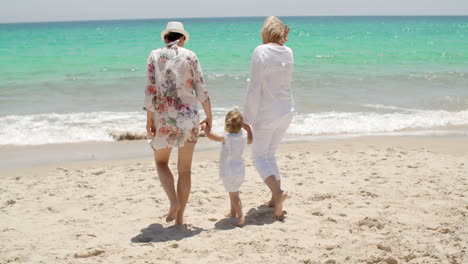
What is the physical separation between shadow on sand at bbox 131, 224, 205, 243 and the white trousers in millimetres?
780

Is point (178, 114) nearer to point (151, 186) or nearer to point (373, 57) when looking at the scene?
point (151, 186)

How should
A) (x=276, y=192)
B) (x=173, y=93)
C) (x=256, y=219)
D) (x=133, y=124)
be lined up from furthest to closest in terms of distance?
(x=133, y=124) → (x=256, y=219) → (x=276, y=192) → (x=173, y=93)

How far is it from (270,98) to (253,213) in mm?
1148

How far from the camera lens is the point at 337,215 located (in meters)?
4.38

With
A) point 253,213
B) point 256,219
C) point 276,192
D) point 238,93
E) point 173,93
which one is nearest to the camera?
point 173,93

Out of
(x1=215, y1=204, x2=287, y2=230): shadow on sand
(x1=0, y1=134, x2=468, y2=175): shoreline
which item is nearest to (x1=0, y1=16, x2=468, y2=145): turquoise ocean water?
(x1=0, y1=134, x2=468, y2=175): shoreline

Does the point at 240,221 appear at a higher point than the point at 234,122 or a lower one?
lower

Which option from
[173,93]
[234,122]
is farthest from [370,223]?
[173,93]

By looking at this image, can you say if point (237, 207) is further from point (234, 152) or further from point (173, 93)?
point (173, 93)

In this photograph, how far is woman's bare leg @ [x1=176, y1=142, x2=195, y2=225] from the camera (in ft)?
13.0

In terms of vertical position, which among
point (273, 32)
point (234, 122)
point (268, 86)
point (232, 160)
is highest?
point (273, 32)

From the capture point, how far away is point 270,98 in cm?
410

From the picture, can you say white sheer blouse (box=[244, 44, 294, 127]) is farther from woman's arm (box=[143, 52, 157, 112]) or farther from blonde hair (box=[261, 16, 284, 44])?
woman's arm (box=[143, 52, 157, 112])

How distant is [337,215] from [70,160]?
432 centimetres
